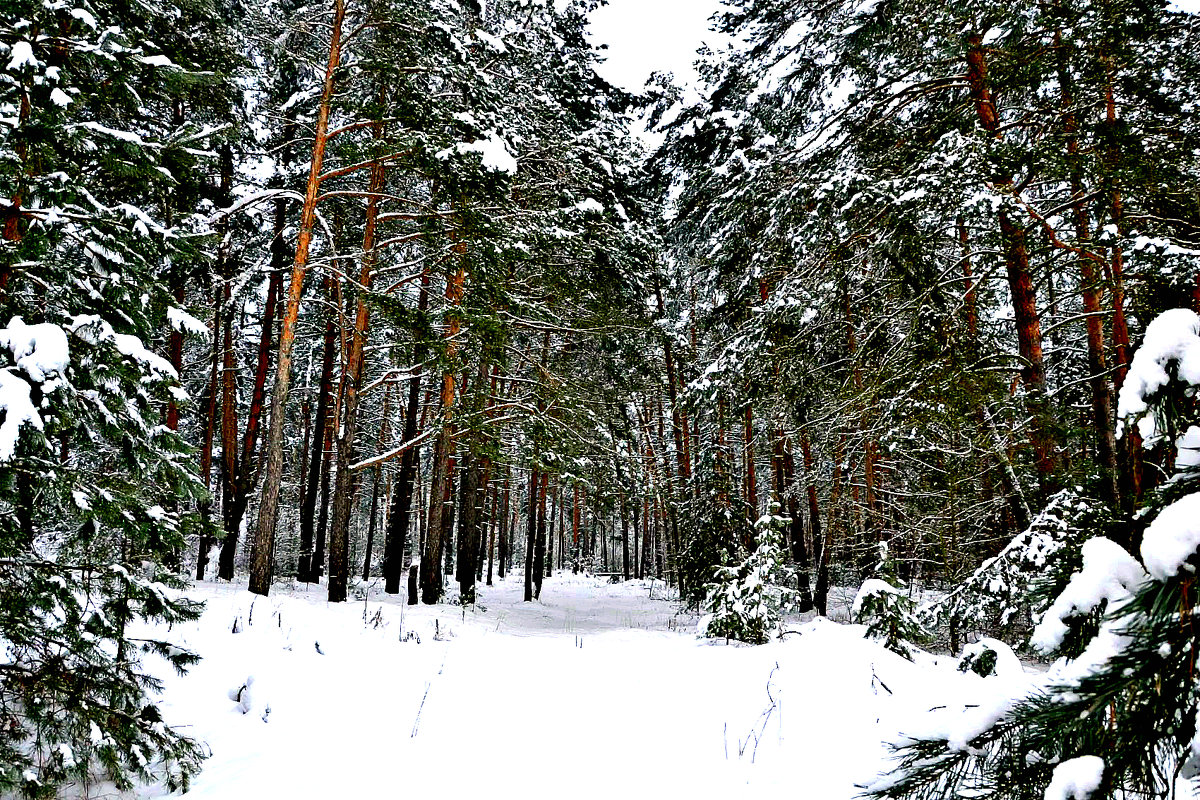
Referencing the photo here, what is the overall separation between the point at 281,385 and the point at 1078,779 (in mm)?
9736

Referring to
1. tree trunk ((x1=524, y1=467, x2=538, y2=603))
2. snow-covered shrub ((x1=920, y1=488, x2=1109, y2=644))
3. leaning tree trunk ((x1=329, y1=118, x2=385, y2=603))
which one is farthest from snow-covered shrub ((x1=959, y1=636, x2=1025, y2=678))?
tree trunk ((x1=524, y1=467, x2=538, y2=603))

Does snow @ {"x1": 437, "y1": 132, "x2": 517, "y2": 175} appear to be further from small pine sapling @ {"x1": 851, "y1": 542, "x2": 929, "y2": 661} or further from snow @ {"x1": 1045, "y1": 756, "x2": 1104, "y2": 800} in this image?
snow @ {"x1": 1045, "y1": 756, "x2": 1104, "y2": 800}

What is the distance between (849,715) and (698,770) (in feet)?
4.20

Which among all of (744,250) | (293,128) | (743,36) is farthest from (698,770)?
(293,128)

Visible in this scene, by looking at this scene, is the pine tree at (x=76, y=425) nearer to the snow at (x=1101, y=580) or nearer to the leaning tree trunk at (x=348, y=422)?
the snow at (x=1101, y=580)

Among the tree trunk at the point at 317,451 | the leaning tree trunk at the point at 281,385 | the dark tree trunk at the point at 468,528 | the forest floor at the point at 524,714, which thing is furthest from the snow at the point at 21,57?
the dark tree trunk at the point at 468,528

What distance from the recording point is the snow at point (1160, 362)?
3.61 ft

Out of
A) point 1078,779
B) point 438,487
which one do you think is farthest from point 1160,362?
point 438,487

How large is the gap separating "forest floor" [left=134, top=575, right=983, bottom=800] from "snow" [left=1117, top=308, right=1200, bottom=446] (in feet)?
6.58

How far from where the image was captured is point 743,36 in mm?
10430

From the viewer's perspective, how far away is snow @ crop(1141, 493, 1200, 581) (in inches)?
37.3

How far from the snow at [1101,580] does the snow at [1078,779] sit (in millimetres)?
277

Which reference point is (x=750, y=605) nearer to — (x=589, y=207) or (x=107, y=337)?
(x=107, y=337)

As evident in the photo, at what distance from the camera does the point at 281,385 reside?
29.7 feet
